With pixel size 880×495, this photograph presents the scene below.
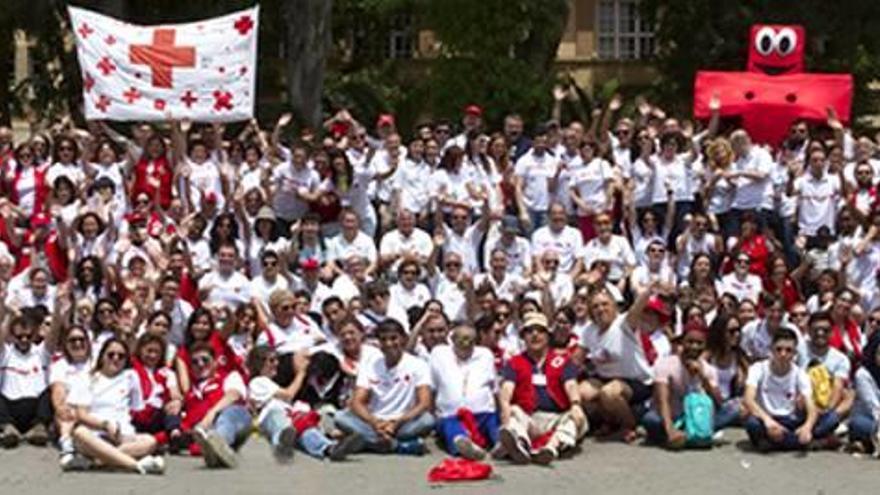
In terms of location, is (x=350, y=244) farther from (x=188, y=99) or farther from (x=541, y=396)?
(x=541, y=396)

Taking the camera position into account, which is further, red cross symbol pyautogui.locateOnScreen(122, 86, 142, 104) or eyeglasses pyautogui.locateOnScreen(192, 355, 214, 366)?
red cross symbol pyautogui.locateOnScreen(122, 86, 142, 104)

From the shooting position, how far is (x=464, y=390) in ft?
43.4

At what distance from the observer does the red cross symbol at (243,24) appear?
17.6 m

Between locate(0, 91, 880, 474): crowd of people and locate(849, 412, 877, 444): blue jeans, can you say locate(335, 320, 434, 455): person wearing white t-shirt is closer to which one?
locate(0, 91, 880, 474): crowd of people

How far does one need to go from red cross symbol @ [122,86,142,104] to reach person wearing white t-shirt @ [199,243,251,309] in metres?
2.82

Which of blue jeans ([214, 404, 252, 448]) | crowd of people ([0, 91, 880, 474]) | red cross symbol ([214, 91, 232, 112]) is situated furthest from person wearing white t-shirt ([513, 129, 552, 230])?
blue jeans ([214, 404, 252, 448])

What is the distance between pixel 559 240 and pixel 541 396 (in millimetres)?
3535

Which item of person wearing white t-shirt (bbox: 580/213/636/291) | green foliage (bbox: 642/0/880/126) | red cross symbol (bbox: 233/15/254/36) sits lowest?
person wearing white t-shirt (bbox: 580/213/636/291)

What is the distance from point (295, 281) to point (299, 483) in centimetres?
371

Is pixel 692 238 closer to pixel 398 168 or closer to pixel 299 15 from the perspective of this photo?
pixel 398 168

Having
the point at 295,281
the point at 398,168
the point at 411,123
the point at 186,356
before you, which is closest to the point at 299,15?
the point at 411,123

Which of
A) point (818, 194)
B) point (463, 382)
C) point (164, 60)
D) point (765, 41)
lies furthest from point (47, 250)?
point (765, 41)

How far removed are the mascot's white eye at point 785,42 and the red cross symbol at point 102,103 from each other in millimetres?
8479

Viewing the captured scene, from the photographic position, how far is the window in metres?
52.2
